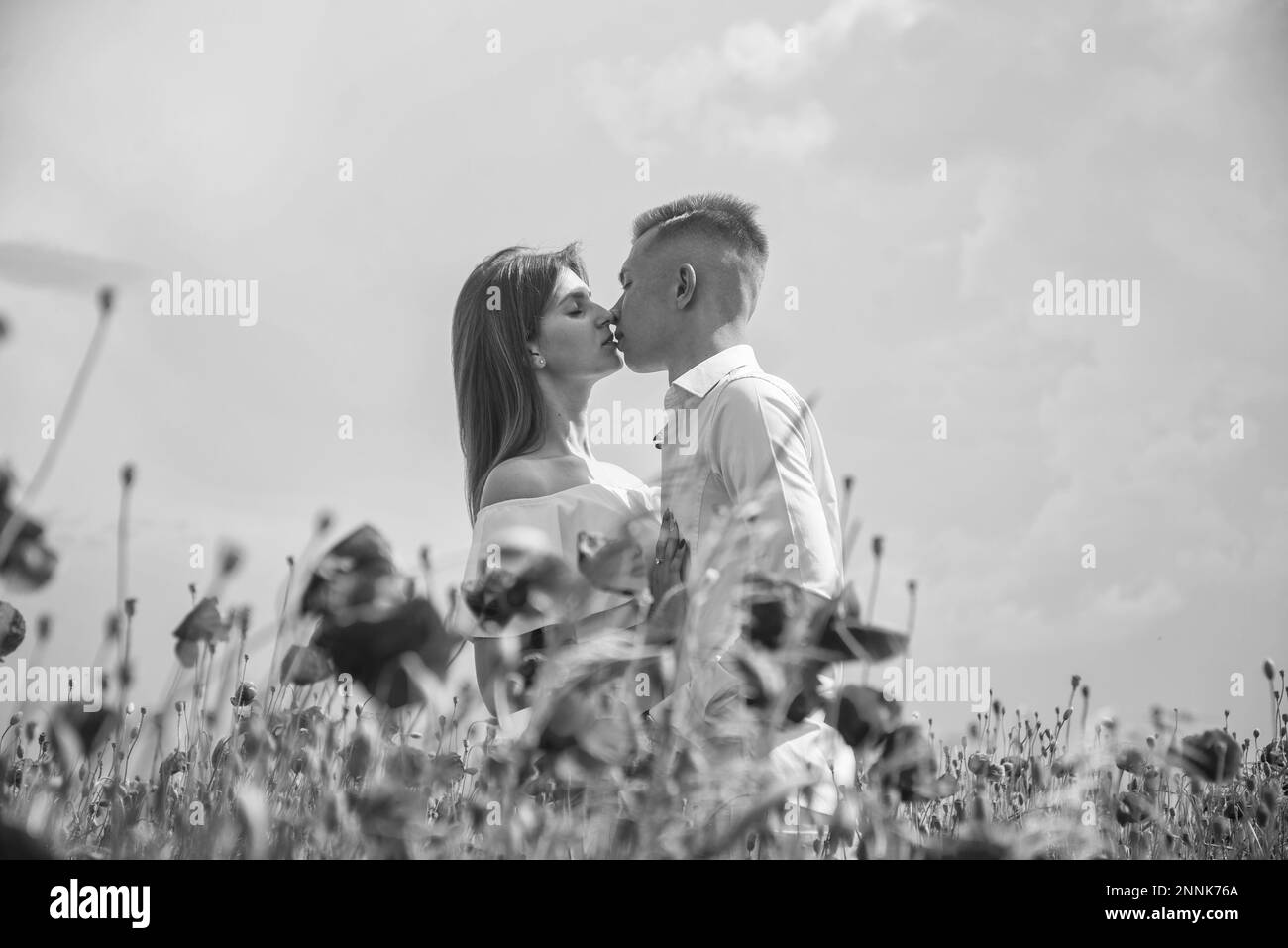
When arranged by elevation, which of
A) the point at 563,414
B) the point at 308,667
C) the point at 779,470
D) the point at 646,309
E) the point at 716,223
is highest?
the point at 716,223

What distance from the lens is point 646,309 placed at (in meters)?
3.27

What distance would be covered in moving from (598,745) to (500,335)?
306 centimetres

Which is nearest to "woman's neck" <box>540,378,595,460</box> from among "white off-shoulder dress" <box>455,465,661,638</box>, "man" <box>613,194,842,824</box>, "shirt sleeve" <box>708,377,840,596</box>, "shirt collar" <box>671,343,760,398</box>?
"white off-shoulder dress" <box>455,465,661,638</box>

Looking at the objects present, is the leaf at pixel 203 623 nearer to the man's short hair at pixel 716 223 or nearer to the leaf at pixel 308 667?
the leaf at pixel 308 667

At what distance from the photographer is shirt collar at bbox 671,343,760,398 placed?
9.55ft

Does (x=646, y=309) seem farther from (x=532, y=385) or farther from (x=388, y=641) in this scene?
(x=388, y=641)

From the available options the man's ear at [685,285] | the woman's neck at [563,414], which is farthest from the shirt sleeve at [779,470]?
the woman's neck at [563,414]

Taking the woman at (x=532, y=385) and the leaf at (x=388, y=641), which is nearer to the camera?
the leaf at (x=388, y=641)

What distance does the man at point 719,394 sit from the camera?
6.98ft

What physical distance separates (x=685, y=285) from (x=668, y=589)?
2235 millimetres

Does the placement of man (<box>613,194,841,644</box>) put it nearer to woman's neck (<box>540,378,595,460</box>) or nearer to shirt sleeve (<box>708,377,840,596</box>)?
shirt sleeve (<box>708,377,840,596</box>)

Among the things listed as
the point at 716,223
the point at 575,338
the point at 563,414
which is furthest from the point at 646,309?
the point at 563,414

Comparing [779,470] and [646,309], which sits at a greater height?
[646,309]
